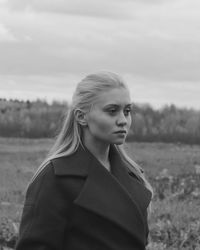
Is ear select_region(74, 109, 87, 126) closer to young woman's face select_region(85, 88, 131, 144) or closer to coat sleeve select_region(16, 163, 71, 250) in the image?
young woman's face select_region(85, 88, 131, 144)

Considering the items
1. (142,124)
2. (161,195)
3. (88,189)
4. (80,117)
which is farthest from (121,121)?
(142,124)

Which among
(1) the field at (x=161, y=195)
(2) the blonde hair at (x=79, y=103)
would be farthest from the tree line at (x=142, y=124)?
(2) the blonde hair at (x=79, y=103)

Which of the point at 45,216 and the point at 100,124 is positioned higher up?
the point at 100,124

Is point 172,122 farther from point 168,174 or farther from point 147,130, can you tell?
point 168,174

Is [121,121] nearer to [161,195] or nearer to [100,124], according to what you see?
[100,124]

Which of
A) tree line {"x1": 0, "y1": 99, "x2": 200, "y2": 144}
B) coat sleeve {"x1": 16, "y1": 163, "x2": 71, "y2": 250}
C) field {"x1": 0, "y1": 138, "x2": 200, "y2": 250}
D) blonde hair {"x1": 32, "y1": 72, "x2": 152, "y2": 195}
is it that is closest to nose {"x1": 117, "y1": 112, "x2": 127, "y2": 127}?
blonde hair {"x1": 32, "y1": 72, "x2": 152, "y2": 195}

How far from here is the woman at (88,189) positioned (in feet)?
12.1

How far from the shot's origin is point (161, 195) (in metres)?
12.0

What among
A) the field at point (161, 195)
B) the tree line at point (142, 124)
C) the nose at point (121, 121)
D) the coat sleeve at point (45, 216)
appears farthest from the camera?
the tree line at point (142, 124)

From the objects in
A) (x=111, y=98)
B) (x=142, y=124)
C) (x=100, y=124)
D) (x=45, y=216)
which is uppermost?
(x=111, y=98)

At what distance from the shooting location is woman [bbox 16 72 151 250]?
3.70 meters

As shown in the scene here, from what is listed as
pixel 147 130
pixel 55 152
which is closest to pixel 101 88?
pixel 55 152

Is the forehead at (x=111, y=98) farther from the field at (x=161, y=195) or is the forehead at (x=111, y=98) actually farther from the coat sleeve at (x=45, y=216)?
the field at (x=161, y=195)

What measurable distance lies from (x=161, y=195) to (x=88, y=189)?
8.29 metres
